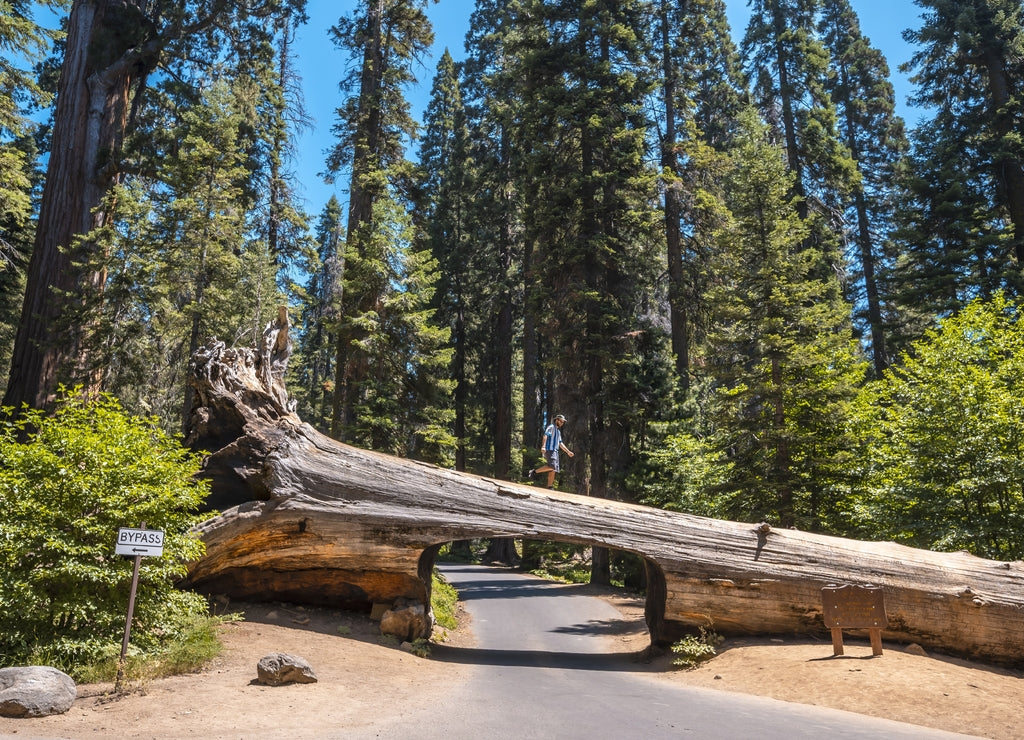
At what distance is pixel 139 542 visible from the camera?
6762mm

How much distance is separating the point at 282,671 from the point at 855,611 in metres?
7.36

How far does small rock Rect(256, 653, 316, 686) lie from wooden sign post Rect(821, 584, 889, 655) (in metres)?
6.79

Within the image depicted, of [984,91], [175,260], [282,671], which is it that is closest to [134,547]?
[282,671]

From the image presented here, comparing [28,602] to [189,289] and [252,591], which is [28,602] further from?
[189,289]

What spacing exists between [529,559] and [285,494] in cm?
1972

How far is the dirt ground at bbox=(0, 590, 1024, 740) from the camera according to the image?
5.49 metres

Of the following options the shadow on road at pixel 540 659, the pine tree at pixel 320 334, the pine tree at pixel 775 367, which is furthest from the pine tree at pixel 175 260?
the pine tree at pixel 320 334

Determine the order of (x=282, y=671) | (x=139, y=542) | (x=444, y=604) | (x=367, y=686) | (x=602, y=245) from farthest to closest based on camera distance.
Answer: (x=602, y=245) → (x=444, y=604) → (x=367, y=686) → (x=282, y=671) → (x=139, y=542)

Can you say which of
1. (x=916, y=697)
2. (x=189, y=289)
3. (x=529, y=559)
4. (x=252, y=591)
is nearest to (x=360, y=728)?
(x=252, y=591)

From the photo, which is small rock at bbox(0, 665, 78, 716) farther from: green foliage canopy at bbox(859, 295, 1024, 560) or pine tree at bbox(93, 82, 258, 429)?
green foliage canopy at bbox(859, 295, 1024, 560)

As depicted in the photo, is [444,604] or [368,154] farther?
[368,154]

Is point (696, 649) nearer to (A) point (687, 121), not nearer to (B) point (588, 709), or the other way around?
(B) point (588, 709)

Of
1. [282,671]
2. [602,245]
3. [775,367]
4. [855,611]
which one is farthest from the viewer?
[602,245]

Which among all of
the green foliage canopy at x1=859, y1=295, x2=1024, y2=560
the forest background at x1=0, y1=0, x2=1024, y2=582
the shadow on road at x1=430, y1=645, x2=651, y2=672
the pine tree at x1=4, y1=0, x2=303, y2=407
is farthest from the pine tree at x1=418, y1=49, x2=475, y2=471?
the green foliage canopy at x1=859, y1=295, x2=1024, y2=560
